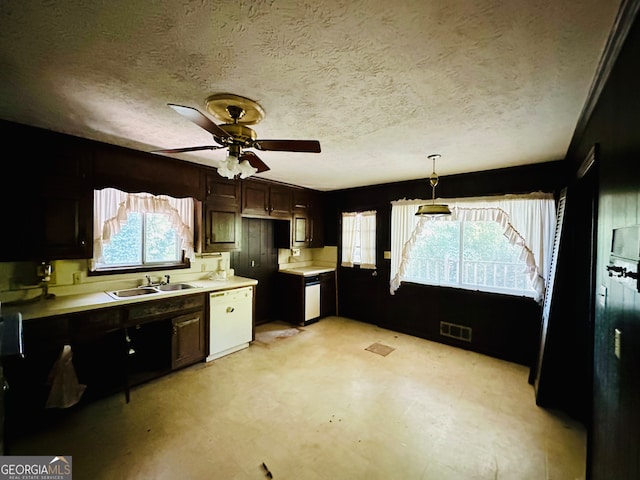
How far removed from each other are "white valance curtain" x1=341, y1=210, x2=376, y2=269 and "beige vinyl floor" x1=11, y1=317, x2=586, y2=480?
6.28 ft

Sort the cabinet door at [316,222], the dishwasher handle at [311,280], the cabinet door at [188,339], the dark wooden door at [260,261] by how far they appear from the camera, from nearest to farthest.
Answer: the cabinet door at [188,339] < the dark wooden door at [260,261] < the dishwasher handle at [311,280] < the cabinet door at [316,222]

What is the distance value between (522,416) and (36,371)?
4.21m

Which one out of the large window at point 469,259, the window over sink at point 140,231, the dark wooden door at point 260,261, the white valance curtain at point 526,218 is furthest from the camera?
the dark wooden door at point 260,261

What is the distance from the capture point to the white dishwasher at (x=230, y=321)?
329cm

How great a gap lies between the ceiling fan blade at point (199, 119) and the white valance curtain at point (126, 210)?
188 cm

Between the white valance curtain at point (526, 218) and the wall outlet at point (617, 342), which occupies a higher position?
the white valance curtain at point (526, 218)

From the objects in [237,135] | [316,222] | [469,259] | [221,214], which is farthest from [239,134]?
[316,222]

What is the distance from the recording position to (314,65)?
1385mm

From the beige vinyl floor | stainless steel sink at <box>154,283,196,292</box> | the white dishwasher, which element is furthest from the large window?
stainless steel sink at <box>154,283,196,292</box>

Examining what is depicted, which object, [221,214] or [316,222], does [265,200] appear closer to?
[221,214]

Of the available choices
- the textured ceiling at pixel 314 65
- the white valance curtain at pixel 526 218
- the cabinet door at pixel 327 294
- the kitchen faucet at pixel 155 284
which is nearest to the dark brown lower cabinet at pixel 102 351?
the kitchen faucet at pixel 155 284

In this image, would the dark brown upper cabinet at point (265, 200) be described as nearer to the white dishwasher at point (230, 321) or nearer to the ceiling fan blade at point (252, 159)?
the white dishwasher at point (230, 321)

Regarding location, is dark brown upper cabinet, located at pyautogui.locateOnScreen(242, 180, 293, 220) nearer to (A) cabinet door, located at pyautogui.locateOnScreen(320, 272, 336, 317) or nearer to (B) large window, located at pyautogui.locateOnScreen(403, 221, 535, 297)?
(A) cabinet door, located at pyautogui.locateOnScreen(320, 272, 336, 317)

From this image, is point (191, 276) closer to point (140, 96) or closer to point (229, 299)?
point (229, 299)
